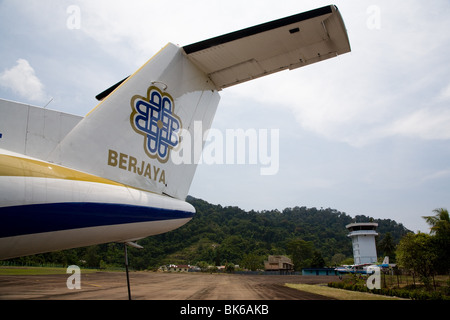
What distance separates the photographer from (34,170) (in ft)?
10.5

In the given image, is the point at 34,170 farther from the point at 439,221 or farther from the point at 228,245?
the point at 228,245

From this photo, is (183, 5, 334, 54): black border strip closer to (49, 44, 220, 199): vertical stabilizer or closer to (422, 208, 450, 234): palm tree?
(49, 44, 220, 199): vertical stabilizer

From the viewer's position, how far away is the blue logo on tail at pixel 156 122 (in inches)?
185

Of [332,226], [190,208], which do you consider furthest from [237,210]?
[190,208]

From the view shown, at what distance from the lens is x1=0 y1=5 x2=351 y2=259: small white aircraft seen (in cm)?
313

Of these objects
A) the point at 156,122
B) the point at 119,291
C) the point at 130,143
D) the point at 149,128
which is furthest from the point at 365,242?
the point at 130,143

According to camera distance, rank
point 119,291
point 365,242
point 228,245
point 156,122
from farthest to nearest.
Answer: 1. point 228,245
2. point 365,242
3. point 119,291
4. point 156,122

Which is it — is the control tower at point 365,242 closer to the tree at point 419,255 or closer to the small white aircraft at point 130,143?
the tree at point 419,255

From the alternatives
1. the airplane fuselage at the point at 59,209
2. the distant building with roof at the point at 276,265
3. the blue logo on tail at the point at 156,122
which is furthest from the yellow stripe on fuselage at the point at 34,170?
the distant building with roof at the point at 276,265

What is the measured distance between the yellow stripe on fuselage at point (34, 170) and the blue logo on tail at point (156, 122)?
124 cm

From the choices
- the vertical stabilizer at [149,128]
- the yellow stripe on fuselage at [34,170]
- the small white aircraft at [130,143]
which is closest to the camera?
the yellow stripe on fuselage at [34,170]

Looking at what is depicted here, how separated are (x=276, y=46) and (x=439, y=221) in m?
24.0

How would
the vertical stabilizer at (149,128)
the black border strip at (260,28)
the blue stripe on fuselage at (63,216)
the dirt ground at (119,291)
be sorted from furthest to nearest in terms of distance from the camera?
the dirt ground at (119,291)
the vertical stabilizer at (149,128)
the black border strip at (260,28)
the blue stripe on fuselage at (63,216)
